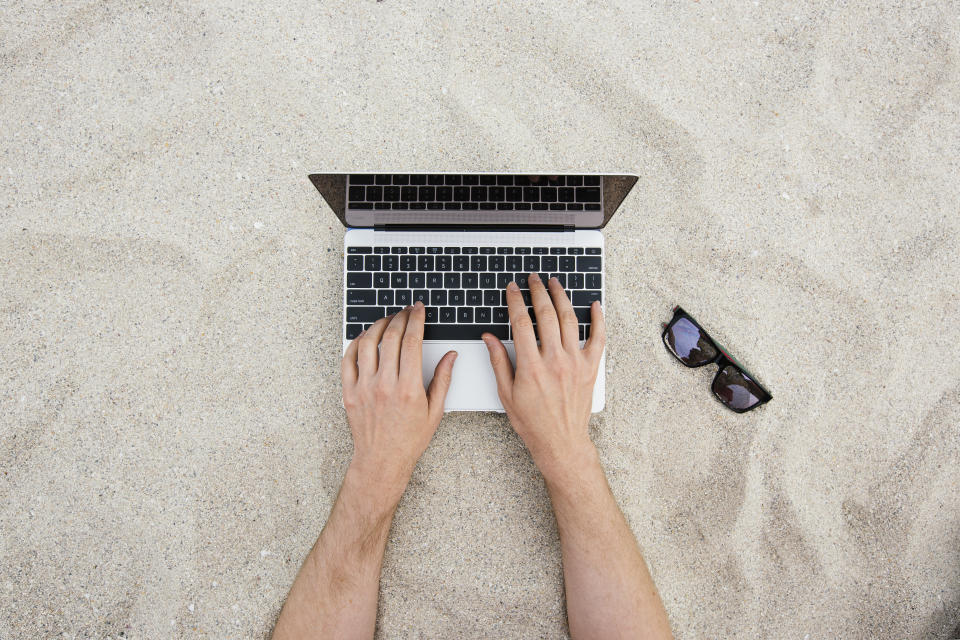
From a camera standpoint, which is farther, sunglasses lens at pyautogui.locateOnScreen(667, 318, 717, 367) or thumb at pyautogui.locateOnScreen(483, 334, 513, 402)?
sunglasses lens at pyautogui.locateOnScreen(667, 318, 717, 367)

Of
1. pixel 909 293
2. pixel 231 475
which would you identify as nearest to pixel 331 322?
pixel 231 475

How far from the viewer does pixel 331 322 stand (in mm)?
1078

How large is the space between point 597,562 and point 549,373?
342 mm

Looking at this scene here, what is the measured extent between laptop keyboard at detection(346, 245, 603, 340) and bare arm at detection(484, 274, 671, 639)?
0.13 ft

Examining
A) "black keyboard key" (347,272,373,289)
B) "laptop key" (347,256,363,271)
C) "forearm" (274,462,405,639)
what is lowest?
"forearm" (274,462,405,639)

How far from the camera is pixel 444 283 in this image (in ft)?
3.25

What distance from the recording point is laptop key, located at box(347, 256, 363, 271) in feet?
3.24

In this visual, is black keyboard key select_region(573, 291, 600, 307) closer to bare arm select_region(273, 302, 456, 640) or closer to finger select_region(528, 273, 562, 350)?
finger select_region(528, 273, 562, 350)

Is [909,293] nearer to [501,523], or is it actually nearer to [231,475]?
[501,523]

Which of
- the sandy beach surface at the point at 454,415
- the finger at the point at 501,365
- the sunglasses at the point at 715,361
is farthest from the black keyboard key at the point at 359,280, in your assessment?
the sunglasses at the point at 715,361

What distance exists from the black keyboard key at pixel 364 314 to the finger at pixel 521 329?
0.23m

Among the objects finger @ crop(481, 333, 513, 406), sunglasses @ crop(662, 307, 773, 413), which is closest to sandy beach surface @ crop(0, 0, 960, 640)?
sunglasses @ crop(662, 307, 773, 413)

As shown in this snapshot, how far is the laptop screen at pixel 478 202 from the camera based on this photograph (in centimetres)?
99

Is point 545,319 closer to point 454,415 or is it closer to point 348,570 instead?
point 454,415
